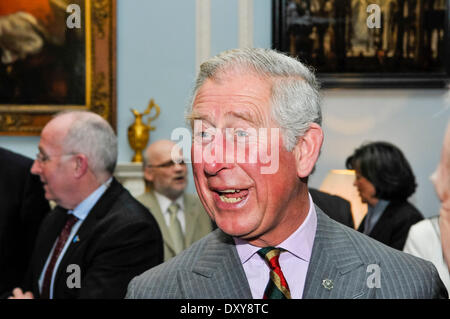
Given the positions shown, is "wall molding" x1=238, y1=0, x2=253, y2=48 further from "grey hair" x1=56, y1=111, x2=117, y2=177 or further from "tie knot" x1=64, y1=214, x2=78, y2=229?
"tie knot" x1=64, y1=214, x2=78, y2=229

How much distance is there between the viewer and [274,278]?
115 cm

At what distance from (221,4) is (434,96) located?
1876 millimetres

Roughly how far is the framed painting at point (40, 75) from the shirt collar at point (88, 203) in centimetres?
249

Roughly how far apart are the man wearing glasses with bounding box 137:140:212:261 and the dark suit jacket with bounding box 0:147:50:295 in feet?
1.65

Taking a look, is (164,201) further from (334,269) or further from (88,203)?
(334,269)

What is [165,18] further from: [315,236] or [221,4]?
[315,236]

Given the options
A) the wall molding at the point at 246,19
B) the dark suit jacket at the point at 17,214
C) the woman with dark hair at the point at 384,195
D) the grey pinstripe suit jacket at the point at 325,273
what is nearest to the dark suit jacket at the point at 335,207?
the woman with dark hair at the point at 384,195

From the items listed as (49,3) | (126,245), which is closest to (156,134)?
(49,3)

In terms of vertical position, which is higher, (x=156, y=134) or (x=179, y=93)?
(x=179, y=93)

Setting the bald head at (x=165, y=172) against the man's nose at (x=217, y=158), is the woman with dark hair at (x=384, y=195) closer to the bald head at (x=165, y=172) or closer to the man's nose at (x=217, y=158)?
the man's nose at (x=217, y=158)
